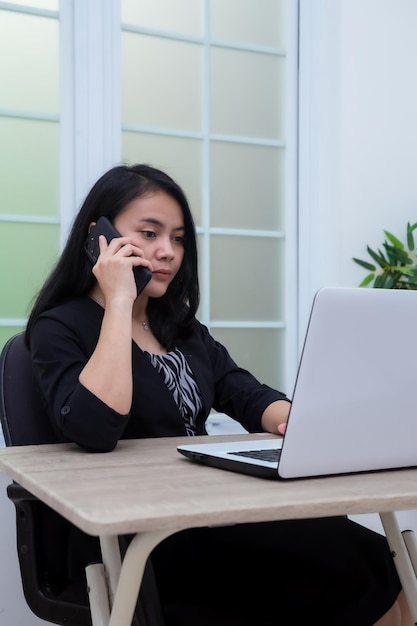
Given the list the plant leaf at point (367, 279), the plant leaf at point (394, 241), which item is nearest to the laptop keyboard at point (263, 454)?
the plant leaf at point (367, 279)

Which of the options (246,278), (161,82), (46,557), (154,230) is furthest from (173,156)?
(46,557)

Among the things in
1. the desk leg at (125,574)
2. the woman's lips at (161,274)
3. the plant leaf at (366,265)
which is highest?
the plant leaf at (366,265)

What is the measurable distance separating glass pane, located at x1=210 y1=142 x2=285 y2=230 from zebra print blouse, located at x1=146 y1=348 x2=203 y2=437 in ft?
3.77

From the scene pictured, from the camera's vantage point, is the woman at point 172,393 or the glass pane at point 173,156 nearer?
the woman at point 172,393

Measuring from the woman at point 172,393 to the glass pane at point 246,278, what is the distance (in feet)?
2.68

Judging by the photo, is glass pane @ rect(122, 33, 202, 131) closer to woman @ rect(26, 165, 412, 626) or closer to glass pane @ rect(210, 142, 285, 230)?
glass pane @ rect(210, 142, 285, 230)

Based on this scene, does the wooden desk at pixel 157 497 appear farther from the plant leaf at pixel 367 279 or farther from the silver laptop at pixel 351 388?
the plant leaf at pixel 367 279

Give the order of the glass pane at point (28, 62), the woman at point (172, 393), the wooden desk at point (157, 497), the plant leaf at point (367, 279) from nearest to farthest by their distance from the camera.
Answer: the wooden desk at point (157, 497) < the woman at point (172, 393) < the glass pane at point (28, 62) < the plant leaf at point (367, 279)

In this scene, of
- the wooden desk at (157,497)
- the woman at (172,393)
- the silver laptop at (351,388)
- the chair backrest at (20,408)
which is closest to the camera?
the wooden desk at (157,497)

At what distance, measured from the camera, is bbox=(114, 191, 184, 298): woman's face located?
1693mm

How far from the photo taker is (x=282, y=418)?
66.2 inches

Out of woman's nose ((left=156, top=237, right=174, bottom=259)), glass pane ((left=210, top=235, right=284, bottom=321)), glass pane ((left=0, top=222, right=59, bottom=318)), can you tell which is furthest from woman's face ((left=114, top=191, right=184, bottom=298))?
glass pane ((left=210, top=235, right=284, bottom=321))

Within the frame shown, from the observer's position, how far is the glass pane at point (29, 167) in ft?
8.09

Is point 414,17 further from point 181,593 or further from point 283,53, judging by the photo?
point 181,593
